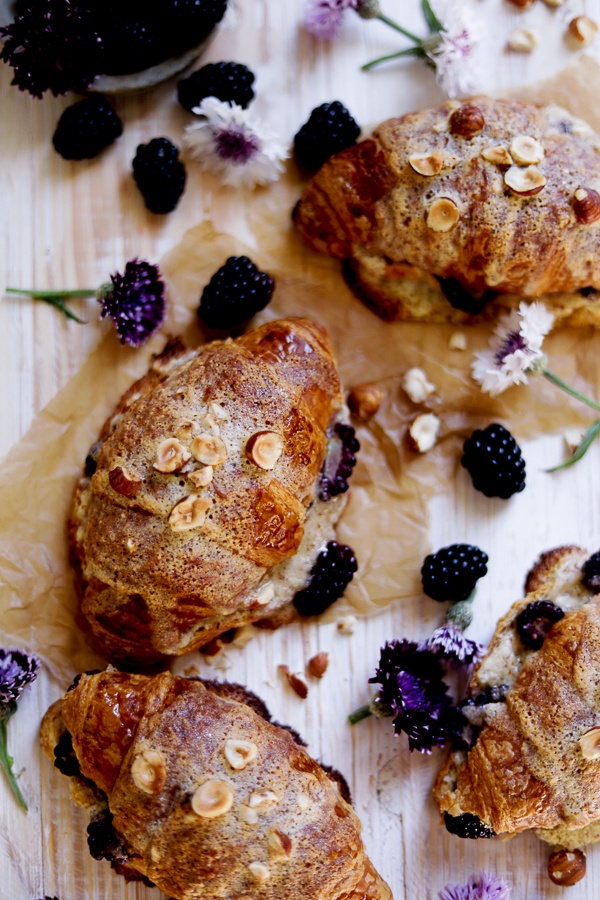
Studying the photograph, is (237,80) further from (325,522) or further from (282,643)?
(282,643)

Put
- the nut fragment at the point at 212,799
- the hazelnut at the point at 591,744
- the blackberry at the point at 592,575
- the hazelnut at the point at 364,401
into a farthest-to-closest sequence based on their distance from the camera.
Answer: the hazelnut at the point at 364,401, the blackberry at the point at 592,575, the hazelnut at the point at 591,744, the nut fragment at the point at 212,799

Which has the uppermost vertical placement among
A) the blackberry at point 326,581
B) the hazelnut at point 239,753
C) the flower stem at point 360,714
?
the blackberry at point 326,581

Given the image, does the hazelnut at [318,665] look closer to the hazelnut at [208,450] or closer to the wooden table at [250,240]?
the wooden table at [250,240]

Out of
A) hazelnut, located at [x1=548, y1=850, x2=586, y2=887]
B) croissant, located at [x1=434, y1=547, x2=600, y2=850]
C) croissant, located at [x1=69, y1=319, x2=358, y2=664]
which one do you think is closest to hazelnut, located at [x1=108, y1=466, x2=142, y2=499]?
croissant, located at [x1=69, y1=319, x2=358, y2=664]

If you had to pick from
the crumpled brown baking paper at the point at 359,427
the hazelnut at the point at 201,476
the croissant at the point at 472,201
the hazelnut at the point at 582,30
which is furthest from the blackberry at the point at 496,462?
the hazelnut at the point at 582,30

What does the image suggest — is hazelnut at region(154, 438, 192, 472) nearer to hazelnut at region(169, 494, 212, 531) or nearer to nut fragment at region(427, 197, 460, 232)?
hazelnut at region(169, 494, 212, 531)

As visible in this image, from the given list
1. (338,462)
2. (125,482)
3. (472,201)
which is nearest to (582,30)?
(472,201)
